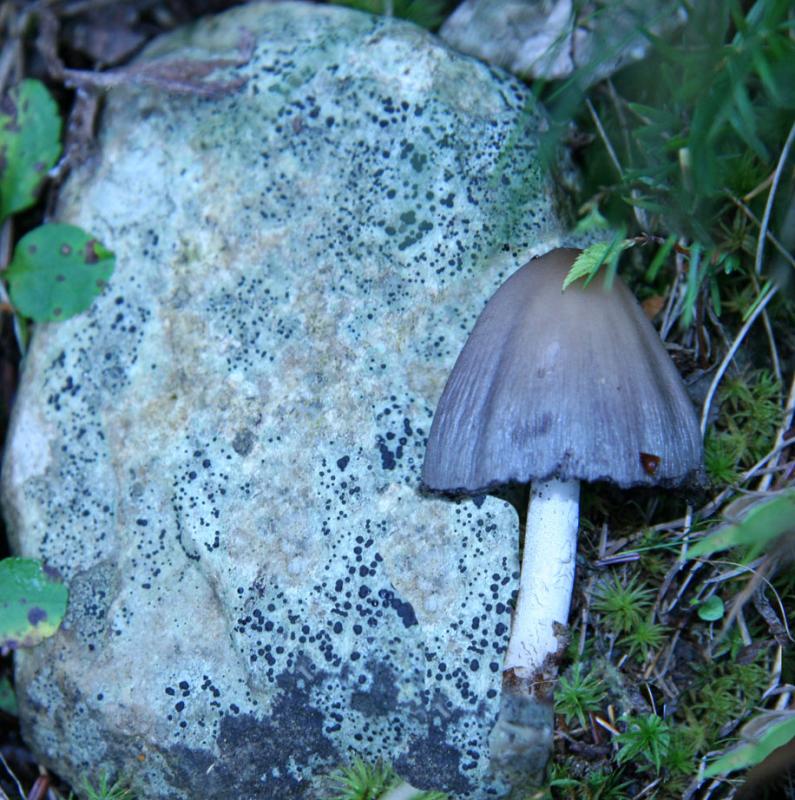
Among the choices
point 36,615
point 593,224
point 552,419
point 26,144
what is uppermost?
point 26,144

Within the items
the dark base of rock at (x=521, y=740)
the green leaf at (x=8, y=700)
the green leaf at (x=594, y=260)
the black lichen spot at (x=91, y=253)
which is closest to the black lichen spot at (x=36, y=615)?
the green leaf at (x=8, y=700)

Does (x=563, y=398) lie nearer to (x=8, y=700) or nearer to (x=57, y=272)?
(x=57, y=272)

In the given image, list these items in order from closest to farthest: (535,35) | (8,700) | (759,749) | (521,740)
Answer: (759,749), (521,740), (8,700), (535,35)

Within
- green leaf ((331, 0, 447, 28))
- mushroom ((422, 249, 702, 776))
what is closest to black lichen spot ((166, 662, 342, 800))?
mushroom ((422, 249, 702, 776))

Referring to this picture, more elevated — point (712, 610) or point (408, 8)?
point (408, 8)

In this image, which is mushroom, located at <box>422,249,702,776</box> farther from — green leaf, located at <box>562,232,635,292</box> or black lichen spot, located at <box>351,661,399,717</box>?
black lichen spot, located at <box>351,661,399,717</box>

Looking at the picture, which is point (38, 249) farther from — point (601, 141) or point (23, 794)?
point (601, 141)

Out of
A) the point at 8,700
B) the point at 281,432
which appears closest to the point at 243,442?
the point at 281,432
